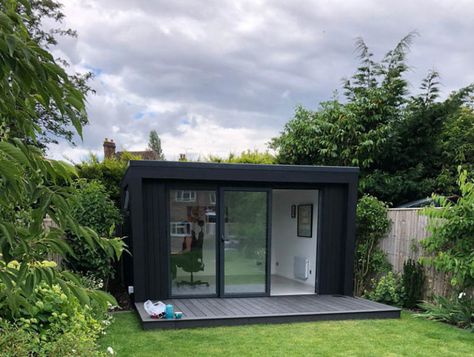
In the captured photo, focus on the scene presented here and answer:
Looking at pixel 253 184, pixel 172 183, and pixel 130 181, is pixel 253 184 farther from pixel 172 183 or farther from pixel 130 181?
pixel 130 181

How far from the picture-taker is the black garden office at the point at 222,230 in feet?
19.6

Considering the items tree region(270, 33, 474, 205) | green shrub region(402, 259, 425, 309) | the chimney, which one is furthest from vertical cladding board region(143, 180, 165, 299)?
the chimney

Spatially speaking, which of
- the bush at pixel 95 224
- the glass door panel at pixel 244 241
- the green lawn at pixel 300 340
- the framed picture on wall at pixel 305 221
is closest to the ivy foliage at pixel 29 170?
the green lawn at pixel 300 340

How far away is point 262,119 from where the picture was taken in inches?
480

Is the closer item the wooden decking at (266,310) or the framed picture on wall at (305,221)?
the wooden decking at (266,310)

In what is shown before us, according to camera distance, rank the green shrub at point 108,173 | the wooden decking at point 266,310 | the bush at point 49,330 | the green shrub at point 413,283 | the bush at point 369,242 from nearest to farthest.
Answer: the bush at point 49,330 < the wooden decking at point 266,310 < the green shrub at point 413,283 < the bush at point 369,242 < the green shrub at point 108,173

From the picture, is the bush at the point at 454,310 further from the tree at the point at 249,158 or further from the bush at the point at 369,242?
the tree at the point at 249,158

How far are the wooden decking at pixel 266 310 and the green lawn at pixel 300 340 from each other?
0.13 meters

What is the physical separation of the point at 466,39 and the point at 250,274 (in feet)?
22.9

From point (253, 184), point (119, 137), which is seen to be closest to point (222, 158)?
point (119, 137)

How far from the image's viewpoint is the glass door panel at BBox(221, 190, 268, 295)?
6.36 metres

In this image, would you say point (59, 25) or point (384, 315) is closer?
point (384, 315)

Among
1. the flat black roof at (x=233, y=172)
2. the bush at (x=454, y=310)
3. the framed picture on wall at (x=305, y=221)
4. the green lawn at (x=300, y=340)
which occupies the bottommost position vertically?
the green lawn at (x=300, y=340)

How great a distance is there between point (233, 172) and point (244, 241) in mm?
1191
